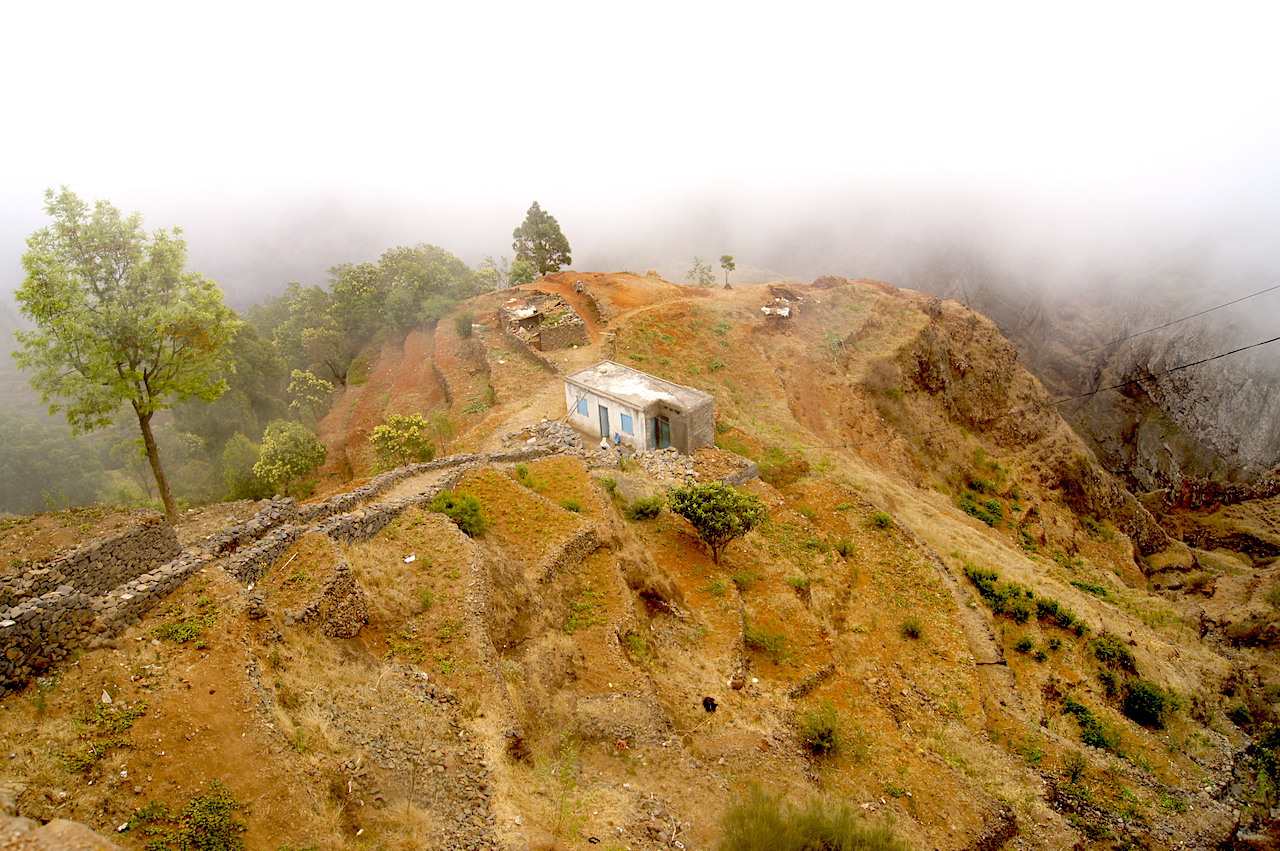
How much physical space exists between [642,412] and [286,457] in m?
15.1

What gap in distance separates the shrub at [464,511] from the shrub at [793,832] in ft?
31.1

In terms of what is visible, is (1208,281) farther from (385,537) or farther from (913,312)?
(385,537)

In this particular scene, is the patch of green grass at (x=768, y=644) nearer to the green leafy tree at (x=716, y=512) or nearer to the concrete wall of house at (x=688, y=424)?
the green leafy tree at (x=716, y=512)

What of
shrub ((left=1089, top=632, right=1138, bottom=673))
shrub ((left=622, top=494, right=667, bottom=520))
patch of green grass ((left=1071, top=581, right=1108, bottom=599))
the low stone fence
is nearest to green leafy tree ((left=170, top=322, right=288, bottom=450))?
the low stone fence

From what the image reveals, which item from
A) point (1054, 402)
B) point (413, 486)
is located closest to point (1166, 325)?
point (1054, 402)

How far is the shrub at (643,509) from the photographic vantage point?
2044 cm

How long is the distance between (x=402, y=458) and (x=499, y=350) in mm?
12048

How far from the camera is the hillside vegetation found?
9078 mm

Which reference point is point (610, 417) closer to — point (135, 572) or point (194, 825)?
point (135, 572)

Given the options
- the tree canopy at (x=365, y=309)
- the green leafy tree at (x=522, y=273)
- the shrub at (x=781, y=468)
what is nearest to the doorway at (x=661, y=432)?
the shrub at (x=781, y=468)

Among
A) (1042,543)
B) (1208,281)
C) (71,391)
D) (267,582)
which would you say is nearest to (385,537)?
(267,582)

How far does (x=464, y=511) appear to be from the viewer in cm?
1664

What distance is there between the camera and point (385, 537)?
51.1 ft

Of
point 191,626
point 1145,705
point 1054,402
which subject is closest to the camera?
point 191,626
